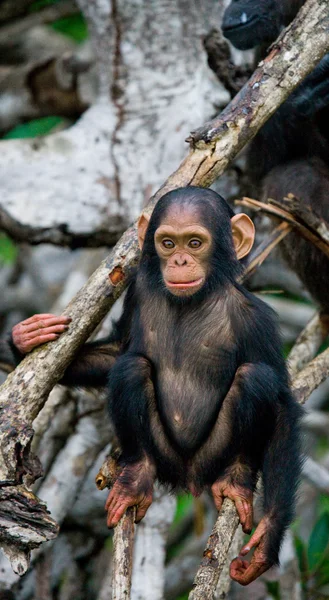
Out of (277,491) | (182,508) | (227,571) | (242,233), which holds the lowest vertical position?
(182,508)

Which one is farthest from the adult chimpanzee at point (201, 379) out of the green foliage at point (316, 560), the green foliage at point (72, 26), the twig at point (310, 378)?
the green foliage at point (72, 26)

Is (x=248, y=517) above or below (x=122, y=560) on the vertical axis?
above

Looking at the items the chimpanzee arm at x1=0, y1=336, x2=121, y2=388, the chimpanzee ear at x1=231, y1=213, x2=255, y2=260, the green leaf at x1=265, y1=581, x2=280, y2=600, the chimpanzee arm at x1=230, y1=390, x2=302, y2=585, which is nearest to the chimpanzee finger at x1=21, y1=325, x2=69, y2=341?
the chimpanzee arm at x1=0, y1=336, x2=121, y2=388

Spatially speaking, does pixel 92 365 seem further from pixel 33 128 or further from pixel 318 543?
pixel 33 128

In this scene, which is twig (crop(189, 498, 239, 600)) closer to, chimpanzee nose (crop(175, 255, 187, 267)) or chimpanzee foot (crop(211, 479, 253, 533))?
chimpanzee foot (crop(211, 479, 253, 533))

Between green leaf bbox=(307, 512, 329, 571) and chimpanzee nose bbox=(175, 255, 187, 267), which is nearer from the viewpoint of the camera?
chimpanzee nose bbox=(175, 255, 187, 267)

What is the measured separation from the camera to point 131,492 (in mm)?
3227

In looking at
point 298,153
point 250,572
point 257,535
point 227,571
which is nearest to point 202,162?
point 257,535

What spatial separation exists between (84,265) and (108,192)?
1006mm

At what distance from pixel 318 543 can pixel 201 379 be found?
2.49m

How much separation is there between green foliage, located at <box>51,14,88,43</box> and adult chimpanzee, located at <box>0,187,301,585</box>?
3.82m

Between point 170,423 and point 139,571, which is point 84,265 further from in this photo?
point 170,423

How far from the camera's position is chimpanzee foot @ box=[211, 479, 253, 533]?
3.12m

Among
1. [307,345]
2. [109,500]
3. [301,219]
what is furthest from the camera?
Result: [307,345]
